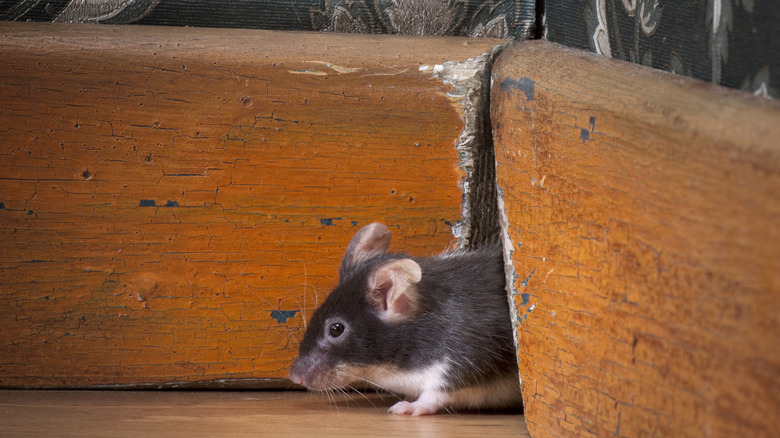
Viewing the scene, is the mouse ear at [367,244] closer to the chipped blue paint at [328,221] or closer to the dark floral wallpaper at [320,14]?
the chipped blue paint at [328,221]

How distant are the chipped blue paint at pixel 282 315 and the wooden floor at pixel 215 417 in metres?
0.16

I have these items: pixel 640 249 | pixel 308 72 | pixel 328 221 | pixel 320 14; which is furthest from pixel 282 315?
pixel 640 249

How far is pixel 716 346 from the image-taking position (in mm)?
774

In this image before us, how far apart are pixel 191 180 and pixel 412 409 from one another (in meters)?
0.62

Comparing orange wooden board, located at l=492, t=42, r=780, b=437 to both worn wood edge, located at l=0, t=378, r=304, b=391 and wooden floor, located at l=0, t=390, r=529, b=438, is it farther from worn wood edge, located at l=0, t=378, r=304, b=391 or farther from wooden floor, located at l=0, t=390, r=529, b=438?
worn wood edge, located at l=0, t=378, r=304, b=391

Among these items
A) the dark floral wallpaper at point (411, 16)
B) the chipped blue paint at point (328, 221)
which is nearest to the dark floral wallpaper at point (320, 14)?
the dark floral wallpaper at point (411, 16)

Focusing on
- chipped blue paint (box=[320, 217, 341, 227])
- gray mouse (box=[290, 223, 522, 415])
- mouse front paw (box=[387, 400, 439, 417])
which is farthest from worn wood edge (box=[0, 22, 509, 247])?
mouse front paw (box=[387, 400, 439, 417])

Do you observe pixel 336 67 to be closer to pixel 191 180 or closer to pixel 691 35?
pixel 191 180

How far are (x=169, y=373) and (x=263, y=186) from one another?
423mm

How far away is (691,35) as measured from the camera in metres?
1.02

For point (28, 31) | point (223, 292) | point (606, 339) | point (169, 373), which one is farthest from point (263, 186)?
point (606, 339)

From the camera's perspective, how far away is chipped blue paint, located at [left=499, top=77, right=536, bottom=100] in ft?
4.22

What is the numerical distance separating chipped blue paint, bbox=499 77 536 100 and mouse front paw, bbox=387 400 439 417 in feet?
2.05

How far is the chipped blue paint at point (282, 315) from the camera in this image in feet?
5.30
